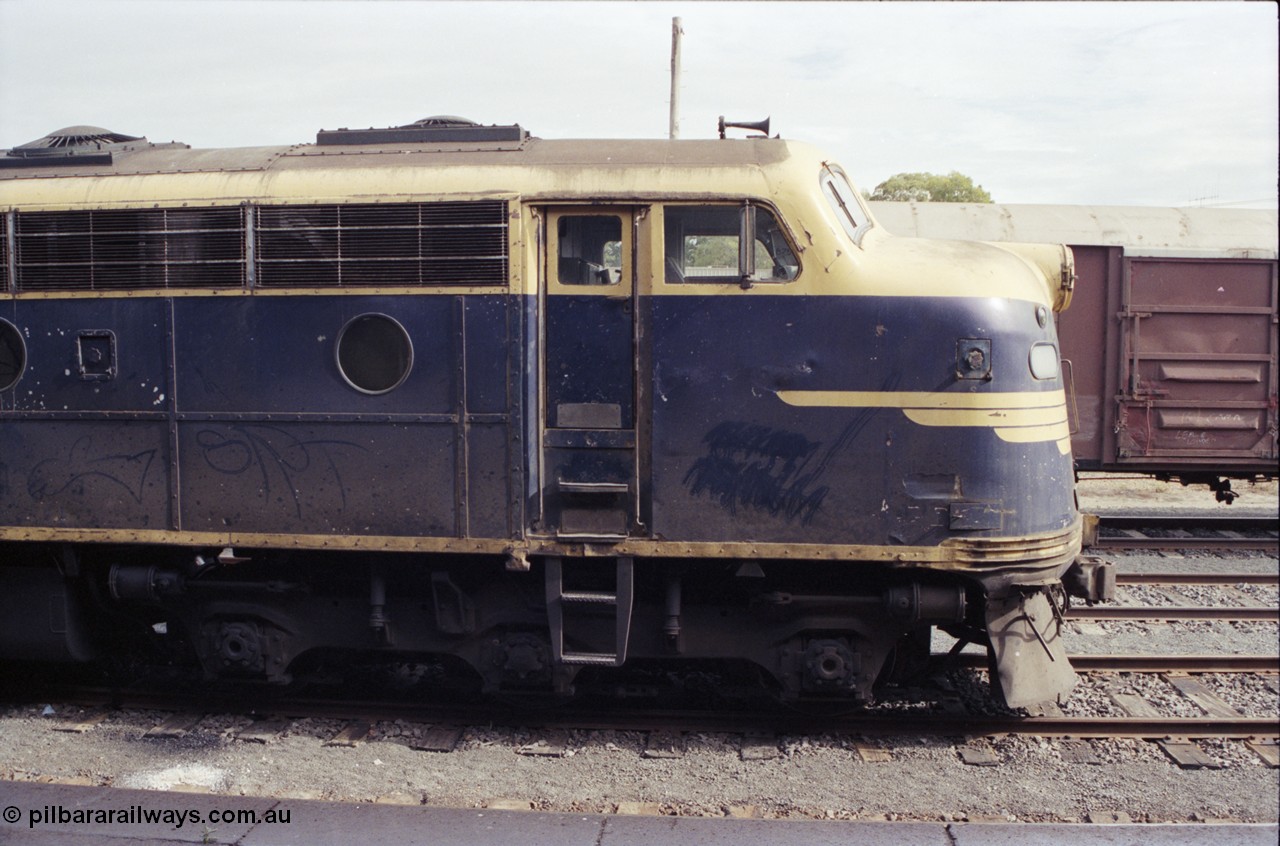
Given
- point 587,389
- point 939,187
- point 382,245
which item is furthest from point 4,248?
point 939,187

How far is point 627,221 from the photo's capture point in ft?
19.1

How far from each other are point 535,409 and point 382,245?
1265 millimetres

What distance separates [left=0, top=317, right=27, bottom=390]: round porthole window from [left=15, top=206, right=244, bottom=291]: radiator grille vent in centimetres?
27

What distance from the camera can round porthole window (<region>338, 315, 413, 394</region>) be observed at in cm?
602

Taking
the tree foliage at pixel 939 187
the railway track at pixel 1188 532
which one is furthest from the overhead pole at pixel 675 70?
the tree foliage at pixel 939 187

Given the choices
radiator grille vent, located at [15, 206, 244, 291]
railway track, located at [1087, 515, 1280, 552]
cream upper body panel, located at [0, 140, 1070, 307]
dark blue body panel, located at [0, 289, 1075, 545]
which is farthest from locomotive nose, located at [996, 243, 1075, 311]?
railway track, located at [1087, 515, 1280, 552]

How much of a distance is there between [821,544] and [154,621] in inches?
180

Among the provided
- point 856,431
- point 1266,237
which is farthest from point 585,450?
point 1266,237

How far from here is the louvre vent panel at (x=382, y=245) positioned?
19.3ft

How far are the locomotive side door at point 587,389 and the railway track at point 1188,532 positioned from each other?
23.5 ft

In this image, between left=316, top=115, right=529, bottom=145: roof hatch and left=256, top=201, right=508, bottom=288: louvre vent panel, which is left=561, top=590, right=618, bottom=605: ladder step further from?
left=316, top=115, right=529, bottom=145: roof hatch

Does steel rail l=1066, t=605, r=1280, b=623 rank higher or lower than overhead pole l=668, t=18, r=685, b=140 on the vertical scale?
lower

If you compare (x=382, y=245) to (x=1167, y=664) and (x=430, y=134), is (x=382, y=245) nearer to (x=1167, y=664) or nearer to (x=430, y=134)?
(x=430, y=134)

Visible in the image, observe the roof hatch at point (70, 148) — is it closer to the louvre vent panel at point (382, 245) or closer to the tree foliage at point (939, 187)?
the louvre vent panel at point (382, 245)
